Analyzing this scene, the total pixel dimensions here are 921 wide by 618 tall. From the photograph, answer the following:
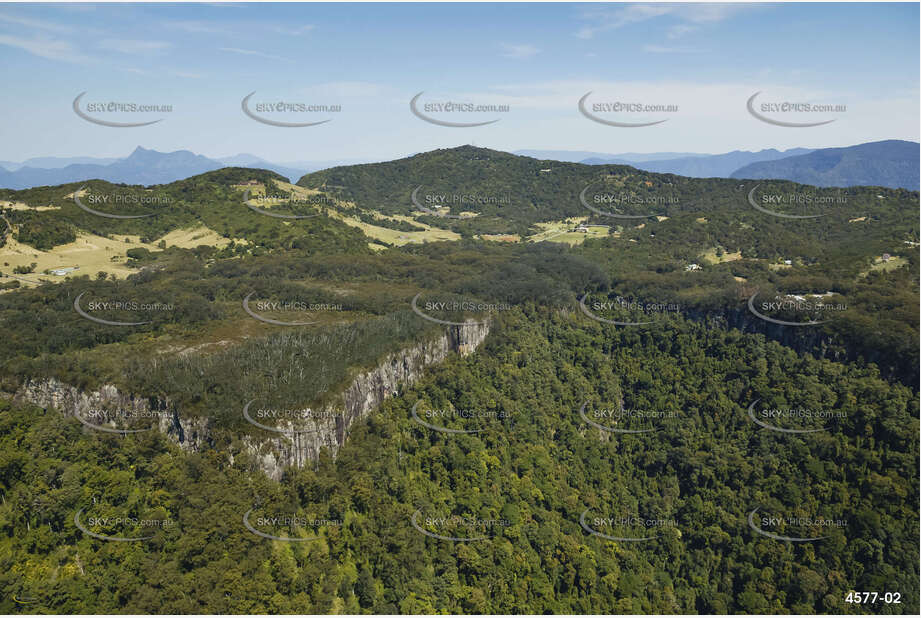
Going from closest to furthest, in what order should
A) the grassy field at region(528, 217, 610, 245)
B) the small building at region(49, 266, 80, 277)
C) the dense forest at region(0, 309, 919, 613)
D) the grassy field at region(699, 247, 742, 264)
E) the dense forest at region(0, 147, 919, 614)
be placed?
1. the dense forest at region(0, 309, 919, 613)
2. the dense forest at region(0, 147, 919, 614)
3. the small building at region(49, 266, 80, 277)
4. the grassy field at region(699, 247, 742, 264)
5. the grassy field at region(528, 217, 610, 245)

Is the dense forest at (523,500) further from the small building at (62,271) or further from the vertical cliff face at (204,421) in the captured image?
the small building at (62,271)

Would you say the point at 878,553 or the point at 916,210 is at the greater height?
the point at 916,210

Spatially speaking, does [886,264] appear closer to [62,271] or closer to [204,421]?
[204,421]

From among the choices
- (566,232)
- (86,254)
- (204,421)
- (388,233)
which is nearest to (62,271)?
(86,254)

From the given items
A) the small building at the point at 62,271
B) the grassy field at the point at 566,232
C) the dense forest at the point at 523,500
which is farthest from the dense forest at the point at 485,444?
the grassy field at the point at 566,232

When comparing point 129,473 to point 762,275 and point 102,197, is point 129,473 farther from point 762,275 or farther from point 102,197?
point 102,197

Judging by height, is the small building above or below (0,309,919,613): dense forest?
above

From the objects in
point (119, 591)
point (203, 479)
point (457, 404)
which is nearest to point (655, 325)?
point (457, 404)

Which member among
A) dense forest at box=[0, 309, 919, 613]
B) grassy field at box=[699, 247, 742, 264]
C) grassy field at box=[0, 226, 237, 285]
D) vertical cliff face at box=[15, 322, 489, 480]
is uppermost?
grassy field at box=[0, 226, 237, 285]

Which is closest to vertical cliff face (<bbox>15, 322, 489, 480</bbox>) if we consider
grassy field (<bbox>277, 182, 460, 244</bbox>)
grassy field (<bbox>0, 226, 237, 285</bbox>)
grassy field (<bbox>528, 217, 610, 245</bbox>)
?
grassy field (<bbox>0, 226, 237, 285</bbox>)

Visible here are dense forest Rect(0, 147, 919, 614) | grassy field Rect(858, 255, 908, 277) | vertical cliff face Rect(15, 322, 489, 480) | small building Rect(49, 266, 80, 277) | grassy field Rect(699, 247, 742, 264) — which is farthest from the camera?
grassy field Rect(699, 247, 742, 264)

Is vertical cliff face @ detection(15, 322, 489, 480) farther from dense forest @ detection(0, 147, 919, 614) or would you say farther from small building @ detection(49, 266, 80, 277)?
small building @ detection(49, 266, 80, 277)
